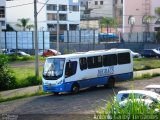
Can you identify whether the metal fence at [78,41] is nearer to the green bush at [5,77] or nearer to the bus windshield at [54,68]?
the green bush at [5,77]

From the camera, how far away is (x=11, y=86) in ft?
110

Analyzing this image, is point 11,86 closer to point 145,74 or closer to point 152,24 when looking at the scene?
point 145,74

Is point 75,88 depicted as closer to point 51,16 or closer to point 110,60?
point 110,60

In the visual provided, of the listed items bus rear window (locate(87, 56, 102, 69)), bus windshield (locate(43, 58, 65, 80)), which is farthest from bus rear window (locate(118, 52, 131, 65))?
bus windshield (locate(43, 58, 65, 80))

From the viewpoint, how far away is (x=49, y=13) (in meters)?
105

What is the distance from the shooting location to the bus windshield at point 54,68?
28.3m

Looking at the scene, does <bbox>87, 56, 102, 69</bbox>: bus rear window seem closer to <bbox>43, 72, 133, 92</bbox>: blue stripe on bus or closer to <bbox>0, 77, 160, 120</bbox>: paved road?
<bbox>43, 72, 133, 92</bbox>: blue stripe on bus

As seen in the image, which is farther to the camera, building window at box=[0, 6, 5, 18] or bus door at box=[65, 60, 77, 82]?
building window at box=[0, 6, 5, 18]

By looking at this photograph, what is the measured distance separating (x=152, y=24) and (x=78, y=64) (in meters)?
63.3

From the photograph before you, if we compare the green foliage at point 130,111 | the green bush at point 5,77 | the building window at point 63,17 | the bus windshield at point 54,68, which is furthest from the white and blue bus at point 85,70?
the building window at point 63,17

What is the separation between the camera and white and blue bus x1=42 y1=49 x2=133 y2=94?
93.0ft

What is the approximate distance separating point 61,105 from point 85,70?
5866 mm

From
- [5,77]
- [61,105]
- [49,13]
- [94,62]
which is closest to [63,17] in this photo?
[49,13]

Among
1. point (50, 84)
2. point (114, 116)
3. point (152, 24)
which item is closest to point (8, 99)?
point (50, 84)
